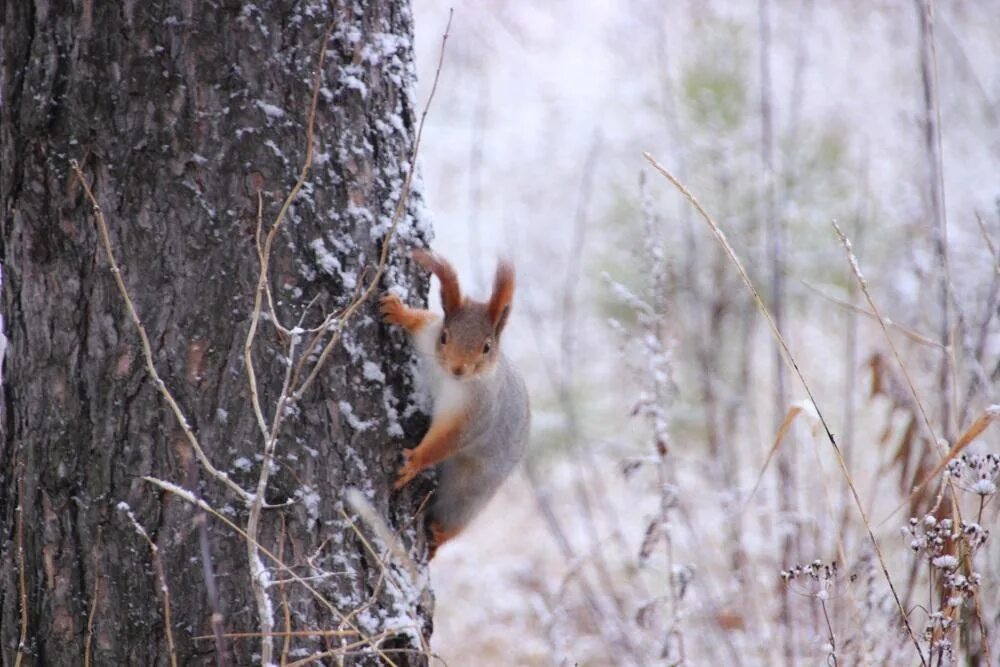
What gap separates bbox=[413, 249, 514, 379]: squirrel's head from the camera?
164cm

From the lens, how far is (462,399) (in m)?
1.66

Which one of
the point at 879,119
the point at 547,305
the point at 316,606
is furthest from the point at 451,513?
the point at 879,119

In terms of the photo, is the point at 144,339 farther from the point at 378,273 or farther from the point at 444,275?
the point at 444,275

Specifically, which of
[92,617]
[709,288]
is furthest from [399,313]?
[709,288]

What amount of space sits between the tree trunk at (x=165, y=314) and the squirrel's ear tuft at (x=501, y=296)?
310 millimetres

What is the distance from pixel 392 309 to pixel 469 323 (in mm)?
251

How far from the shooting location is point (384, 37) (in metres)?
1.44

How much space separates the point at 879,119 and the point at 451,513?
4428 mm

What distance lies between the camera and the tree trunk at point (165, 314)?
130 centimetres

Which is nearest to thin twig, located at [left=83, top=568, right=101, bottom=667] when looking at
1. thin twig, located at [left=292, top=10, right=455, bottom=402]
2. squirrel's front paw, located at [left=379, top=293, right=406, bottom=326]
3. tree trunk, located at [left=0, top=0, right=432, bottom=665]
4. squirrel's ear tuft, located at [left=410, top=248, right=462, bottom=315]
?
tree trunk, located at [left=0, top=0, right=432, bottom=665]

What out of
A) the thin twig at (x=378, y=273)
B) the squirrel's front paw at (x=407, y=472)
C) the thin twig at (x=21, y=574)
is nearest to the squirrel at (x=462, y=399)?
the squirrel's front paw at (x=407, y=472)

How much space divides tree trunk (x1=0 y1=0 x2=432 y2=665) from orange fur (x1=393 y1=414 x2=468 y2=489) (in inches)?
5.1

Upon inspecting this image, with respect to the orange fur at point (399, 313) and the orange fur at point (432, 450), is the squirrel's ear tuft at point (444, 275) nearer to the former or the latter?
the orange fur at point (399, 313)

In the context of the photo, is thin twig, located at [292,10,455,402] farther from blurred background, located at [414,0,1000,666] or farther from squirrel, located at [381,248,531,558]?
blurred background, located at [414,0,1000,666]
